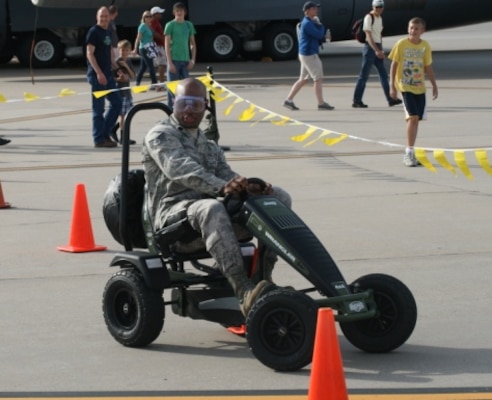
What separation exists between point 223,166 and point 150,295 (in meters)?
1.00

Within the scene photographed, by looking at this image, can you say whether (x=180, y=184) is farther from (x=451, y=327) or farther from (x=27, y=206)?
(x=27, y=206)

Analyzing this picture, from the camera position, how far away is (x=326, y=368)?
5.21 meters

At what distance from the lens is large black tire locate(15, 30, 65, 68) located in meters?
30.8

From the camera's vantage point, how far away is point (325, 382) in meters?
5.20

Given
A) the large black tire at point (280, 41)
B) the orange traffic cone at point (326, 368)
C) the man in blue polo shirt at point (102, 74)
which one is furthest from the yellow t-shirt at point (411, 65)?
the large black tire at point (280, 41)

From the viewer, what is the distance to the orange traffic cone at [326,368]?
5.19 metres

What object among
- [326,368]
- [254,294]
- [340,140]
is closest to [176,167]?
[254,294]

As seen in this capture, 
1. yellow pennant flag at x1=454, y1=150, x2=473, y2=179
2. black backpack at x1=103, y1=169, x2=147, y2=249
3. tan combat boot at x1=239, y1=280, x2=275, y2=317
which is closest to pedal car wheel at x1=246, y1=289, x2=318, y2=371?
tan combat boot at x1=239, y1=280, x2=275, y2=317

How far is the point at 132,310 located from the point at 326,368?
183 centimetres

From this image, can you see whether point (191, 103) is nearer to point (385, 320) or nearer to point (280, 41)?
point (385, 320)

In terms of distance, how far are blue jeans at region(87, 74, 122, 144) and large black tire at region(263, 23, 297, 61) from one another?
49.5ft

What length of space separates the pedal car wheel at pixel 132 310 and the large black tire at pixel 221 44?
24548mm

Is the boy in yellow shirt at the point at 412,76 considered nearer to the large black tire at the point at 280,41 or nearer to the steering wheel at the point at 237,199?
the steering wheel at the point at 237,199

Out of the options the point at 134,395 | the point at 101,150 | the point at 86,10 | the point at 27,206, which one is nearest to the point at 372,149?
the point at 101,150
